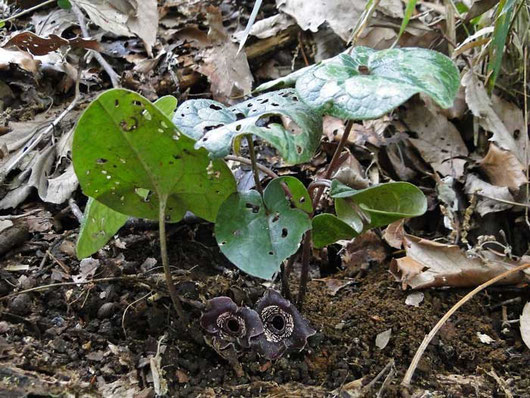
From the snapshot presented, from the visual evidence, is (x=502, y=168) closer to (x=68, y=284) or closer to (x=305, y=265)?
(x=305, y=265)

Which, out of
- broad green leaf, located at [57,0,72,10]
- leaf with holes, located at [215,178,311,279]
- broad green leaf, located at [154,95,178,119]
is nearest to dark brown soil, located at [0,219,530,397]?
leaf with holes, located at [215,178,311,279]

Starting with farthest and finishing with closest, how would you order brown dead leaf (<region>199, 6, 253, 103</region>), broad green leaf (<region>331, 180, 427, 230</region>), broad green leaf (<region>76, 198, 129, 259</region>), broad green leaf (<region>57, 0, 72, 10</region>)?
broad green leaf (<region>57, 0, 72, 10</region>)
brown dead leaf (<region>199, 6, 253, 103</region>)
broad green leaf (<region>76, 198, 129, 259</region>)
broad green leaf (<region>331, 180, 427, 230</region>)

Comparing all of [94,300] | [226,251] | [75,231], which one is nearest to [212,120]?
[226,251]

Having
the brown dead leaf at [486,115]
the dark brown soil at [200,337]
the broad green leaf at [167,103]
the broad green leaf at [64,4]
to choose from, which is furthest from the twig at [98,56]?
the brown dead leaf at [486,115]

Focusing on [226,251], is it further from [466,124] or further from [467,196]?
[466,124]

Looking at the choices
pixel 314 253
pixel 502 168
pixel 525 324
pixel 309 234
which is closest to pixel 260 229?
pixel 309 234

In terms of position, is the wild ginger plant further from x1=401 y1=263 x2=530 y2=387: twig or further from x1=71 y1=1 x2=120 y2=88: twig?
x1=71 y1=1 x2=120 y2=88: twig
